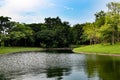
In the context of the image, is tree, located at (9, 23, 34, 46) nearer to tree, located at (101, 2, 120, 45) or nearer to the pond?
tree, located at (101, 2, 120, 45)

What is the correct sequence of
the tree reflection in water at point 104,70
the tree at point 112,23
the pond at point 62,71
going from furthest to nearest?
the tree at point 112,23, the pond at point 62,71, the tree reflection in water at point 104,70

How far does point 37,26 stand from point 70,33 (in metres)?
20.0

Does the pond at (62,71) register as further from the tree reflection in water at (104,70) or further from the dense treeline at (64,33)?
the dense treeline at (64,33)

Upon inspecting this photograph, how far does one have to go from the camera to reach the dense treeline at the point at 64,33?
94.8 m

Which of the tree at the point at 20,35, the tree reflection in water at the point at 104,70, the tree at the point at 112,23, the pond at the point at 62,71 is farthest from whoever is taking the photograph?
the tree at the point at 20,35

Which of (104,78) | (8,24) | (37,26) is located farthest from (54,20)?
(104,78)

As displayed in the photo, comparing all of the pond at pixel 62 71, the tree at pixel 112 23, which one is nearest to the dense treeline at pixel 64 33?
the tree at pixel 112 23

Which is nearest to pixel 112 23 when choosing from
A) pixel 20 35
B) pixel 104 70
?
pixel 20 35

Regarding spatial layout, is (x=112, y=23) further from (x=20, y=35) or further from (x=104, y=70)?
(x=104, y=70)

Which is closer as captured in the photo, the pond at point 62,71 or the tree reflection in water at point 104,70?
the tree reflection in water at point 104,70

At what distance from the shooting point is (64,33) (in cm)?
15088

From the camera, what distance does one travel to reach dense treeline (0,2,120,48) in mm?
94812

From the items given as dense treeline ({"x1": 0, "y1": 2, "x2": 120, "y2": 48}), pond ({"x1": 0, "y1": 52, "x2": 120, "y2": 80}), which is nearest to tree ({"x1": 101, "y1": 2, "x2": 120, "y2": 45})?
dense treeline ({"x1": 0, "y1": 2, "x2": 120, "y2": 48})

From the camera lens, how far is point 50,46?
143 meters
